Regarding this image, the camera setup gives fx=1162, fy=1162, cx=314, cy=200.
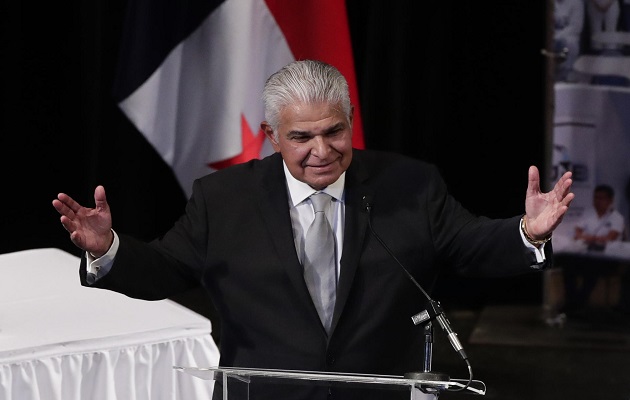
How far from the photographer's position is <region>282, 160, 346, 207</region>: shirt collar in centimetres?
251

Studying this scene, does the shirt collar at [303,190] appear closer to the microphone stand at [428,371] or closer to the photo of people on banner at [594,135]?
the microphone stand at [428,371]

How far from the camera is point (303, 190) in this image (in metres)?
2.51

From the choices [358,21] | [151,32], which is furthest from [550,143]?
[151,32]

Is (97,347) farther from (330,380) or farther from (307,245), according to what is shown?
(330,380)

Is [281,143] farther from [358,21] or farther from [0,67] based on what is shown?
[0,67]

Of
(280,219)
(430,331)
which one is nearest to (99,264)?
(280,219)

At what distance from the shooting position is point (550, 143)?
595 cm

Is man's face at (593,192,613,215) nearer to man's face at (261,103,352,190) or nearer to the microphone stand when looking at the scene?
man's face at (261,103,352,190)

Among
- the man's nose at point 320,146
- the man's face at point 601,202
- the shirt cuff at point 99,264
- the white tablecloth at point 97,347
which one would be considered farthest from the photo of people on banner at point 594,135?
the shirt cuff at point 99,264

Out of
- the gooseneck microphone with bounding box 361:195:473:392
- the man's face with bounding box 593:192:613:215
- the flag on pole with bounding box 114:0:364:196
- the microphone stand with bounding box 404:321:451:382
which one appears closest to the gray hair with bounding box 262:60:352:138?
the gooseneck microphone with bounding box 361:195:473:392

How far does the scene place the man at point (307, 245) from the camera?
7.79ft

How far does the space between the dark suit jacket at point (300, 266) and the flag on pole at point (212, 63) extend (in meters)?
2.17

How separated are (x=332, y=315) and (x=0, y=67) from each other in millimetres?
4580

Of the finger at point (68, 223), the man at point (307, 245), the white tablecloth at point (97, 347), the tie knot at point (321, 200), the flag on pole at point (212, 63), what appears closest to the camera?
the finger at point (68, 223)
